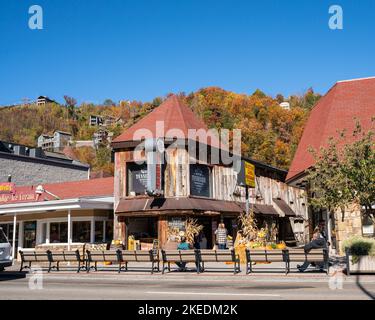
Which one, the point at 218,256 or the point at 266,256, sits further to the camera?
the point at 218,256

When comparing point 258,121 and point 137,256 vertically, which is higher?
point 258,121

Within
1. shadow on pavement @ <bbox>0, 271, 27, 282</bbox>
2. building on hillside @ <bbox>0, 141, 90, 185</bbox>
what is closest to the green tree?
shadow on pavement @ <bbox>0, 271, 27, 282</bbox>

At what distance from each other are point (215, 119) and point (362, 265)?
2349 inches

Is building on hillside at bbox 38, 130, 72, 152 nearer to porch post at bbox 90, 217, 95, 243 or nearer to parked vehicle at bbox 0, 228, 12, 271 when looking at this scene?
porch post at bbox 90, 217, 95, 243

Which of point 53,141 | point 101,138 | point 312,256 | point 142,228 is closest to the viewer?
point 312,256

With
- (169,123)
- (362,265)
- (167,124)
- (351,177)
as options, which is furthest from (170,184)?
(362,265)

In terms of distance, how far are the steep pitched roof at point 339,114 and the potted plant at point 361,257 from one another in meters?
9.36

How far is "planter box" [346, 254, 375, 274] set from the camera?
14445mm

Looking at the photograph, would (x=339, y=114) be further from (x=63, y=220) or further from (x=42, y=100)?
(x=42, y=100)

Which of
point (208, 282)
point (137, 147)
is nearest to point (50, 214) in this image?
point (137, 147)

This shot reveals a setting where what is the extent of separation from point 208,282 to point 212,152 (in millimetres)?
13922

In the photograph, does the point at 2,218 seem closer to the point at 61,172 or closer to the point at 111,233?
the point at 111,233

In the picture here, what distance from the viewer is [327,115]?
1029 inches

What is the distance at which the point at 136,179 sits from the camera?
2598 centimetres
